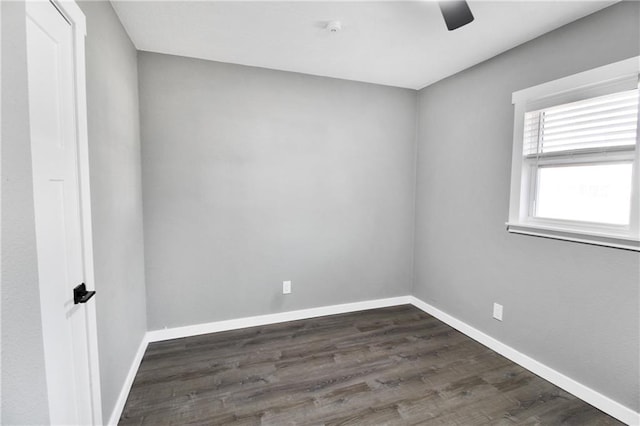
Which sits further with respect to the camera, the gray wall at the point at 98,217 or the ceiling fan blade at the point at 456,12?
the ceiling fan blade at the point at 456,12

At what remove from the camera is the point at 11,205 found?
2.65 ft

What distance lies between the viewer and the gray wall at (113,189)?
4.82 ft

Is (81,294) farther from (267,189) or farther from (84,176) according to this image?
(267,189)

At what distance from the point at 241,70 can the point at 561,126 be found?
2.65m

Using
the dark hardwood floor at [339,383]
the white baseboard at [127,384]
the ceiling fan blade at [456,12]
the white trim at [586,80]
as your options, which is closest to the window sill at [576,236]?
the white trim at [586,80]

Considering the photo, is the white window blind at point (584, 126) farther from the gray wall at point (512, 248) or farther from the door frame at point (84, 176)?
the door frame at point (84, 176)

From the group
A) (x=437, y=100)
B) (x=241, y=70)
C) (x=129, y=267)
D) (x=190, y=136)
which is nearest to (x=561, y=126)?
(x=437, y=100)

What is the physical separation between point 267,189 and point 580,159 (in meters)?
2.48

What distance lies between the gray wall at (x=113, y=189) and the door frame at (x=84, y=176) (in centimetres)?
9

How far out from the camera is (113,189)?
1720 mm

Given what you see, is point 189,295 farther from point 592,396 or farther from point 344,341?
point 592,396

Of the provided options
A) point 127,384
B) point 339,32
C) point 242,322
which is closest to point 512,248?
point 339,32

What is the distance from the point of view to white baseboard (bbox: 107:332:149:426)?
1632mm

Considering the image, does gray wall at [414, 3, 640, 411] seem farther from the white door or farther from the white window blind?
the white door
